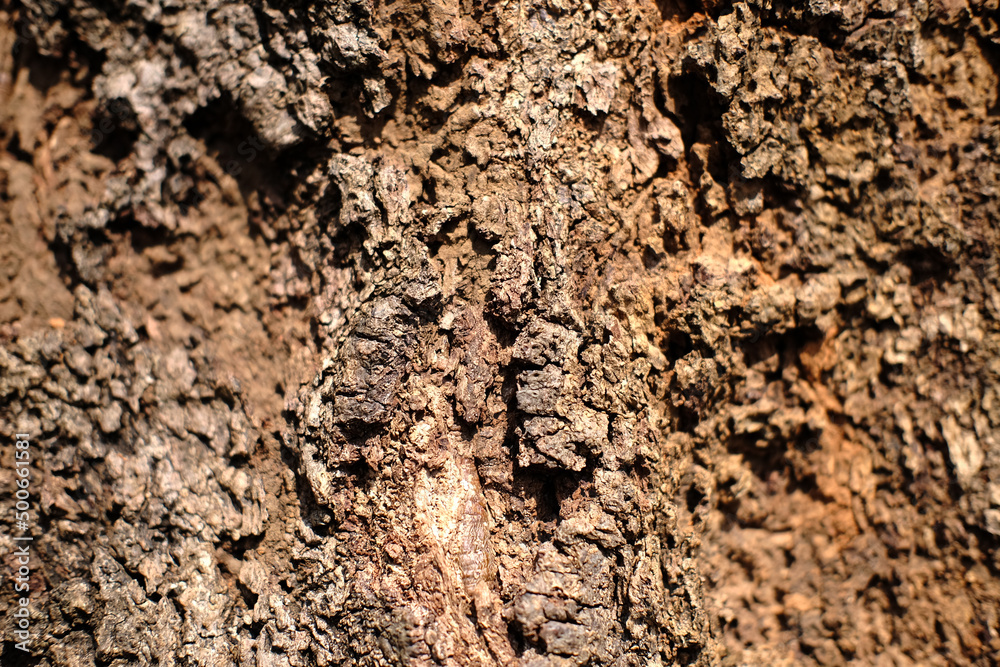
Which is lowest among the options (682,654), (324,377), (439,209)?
(682,654)

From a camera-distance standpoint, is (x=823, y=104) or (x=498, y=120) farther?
(x=823, y=104)

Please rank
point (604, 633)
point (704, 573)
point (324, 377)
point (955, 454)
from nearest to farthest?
point (604, 633), point (324, 377), point (704, 573), point (955, 454)

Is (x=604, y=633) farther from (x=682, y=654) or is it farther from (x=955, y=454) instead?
(x=955, y=454)

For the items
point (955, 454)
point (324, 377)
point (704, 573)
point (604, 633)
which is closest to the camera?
point (604, 633)

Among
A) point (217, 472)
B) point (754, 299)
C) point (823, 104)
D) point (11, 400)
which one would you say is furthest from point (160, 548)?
point (823, 104)
